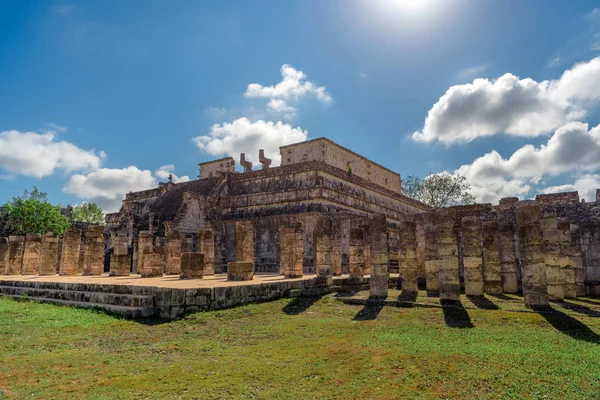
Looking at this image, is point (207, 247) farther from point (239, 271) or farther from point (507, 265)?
point (507, 265)

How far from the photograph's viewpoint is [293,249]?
13.2m

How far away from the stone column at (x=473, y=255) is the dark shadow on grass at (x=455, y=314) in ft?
3.20

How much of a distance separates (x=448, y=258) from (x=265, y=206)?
14379 mm

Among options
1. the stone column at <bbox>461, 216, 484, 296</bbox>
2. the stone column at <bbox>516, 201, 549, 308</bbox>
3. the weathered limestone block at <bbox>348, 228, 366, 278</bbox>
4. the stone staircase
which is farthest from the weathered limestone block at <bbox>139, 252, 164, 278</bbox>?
the stone column at <bbox>516, 201, 549, 308</bbox>

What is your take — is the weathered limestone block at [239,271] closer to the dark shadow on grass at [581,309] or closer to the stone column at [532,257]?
the stone column at [532,257]

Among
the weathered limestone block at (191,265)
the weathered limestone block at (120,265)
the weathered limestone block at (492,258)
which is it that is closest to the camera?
the weathered limestone block at (492,258)

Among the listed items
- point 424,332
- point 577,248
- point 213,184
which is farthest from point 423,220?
point 213,184

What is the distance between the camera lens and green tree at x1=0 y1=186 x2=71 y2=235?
2886cm

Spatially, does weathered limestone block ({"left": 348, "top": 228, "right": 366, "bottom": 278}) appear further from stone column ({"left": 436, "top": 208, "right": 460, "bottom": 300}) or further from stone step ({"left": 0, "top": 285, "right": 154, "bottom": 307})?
stone step ({"left": 0, "top": 285, "right": 154, "bottom": 307})

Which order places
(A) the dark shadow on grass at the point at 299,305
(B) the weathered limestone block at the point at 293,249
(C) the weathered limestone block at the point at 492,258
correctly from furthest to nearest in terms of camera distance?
1. (B) the weathered limestone block at the point at 293,249
2. (C) the weathered limestone block at the point at 492,258
3. (A) the dark shadow on grass at the point at 299,305

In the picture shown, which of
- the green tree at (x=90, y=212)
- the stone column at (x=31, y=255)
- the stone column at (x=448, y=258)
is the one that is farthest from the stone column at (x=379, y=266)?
the green tree at (x=90, y=212)

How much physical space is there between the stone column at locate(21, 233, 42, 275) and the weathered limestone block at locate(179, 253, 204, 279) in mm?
10706

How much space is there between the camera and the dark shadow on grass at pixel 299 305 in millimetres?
8886

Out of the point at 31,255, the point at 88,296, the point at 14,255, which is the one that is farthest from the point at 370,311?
the point at 14,255
